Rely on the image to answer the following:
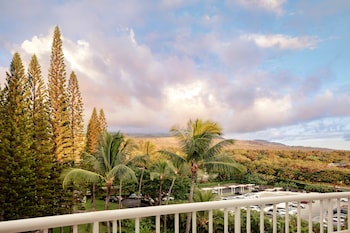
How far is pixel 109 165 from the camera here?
7.45 metres

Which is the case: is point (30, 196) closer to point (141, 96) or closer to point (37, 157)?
point (37, 157)

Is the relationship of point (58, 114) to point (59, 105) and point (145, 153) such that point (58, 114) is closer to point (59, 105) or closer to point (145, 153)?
point (59, 105)

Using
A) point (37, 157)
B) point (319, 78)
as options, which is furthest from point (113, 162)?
point (319, 78)

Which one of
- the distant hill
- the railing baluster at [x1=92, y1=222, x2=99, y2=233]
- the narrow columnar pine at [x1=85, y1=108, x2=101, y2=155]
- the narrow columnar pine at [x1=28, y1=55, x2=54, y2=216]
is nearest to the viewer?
the railing baluster at [x1=92, y1=222, x2=99, y2=233]

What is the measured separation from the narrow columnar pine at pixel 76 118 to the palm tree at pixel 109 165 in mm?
423

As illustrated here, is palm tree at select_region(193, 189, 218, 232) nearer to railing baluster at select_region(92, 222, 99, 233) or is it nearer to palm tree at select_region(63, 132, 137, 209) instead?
palm tree at select_region(63, 132, 137, 209)

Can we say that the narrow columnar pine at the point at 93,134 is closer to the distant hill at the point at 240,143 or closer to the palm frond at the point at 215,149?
the distant hill at the point at 240,143

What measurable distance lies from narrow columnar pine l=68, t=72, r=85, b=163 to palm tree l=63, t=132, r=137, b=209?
1.39 feet

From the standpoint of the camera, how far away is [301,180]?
6.18 metres

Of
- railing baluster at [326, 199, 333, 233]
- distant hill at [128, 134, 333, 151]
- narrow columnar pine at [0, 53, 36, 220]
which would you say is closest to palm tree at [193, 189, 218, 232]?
distant hill at [128, 134, 333, 151]

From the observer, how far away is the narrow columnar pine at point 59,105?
6.29 metres

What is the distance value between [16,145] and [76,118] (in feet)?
4.05

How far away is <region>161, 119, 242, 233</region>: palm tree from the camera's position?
23.4ft

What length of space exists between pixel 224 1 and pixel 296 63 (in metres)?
1.66
